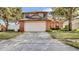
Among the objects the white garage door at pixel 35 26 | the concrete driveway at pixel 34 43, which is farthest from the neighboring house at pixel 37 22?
the concrete driveway at pixel 34 43

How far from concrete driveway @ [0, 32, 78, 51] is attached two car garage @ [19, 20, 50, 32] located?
0.09 meters

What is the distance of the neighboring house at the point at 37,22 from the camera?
9.06m

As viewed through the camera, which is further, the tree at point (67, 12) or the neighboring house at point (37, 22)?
the neighboring house at point (37, 22)

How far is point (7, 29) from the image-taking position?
9055 mm

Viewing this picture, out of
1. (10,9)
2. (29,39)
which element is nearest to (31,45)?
(29,39)

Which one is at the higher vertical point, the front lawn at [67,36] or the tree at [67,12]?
the tree at [67,12]

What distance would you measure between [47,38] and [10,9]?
2.63 feet

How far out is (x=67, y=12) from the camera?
8.98m

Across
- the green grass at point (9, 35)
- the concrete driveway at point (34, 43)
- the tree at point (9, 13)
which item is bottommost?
the concrete driveway at point (34, 43)

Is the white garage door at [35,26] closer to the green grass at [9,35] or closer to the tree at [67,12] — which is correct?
the green grass at [9,35]

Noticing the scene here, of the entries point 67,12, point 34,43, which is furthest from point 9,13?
point 67,12
